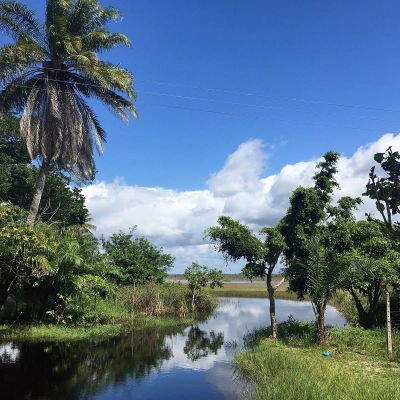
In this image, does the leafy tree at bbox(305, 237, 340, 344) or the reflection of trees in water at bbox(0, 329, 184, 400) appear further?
the leafy tree at bbox(305, 237, 340, 344)

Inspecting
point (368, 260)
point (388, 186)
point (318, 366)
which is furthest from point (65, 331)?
point (388, 186)

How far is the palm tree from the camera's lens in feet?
53.8

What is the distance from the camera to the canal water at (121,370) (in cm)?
931

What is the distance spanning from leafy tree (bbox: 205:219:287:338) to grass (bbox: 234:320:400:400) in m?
1.84

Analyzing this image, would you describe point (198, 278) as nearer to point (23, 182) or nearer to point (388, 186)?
point (23, 182)

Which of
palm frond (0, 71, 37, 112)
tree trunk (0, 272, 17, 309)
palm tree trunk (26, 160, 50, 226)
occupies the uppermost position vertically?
palm frond (0, 71, 37, 112)

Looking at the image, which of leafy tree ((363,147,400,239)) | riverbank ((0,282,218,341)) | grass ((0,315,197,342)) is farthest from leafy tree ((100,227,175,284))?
leafy tree ((363,147,400,239))

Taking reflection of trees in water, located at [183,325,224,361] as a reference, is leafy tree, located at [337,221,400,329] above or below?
above

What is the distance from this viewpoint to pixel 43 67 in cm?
1719

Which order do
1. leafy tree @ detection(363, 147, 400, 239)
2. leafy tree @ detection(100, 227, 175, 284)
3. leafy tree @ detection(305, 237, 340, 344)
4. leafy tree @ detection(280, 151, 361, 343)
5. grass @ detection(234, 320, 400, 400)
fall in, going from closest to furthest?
leafy tree @ detection(363, 147, 400, 239)
grass @ detection(234, 320, 400, 400)
leafy tree @ detection(305, 237, 340, 344)
leafy tree @ detection(280, 151, 361, 343)
leafy tree @ detection(100, 227, 175, 284)

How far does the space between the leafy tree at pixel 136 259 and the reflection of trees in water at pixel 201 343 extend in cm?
931

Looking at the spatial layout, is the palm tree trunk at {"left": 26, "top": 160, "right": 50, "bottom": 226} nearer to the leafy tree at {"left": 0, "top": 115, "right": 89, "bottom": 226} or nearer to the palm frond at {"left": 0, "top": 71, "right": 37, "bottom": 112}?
the palm frond at {"left": 0, "top": 71, "right": 37, "bottom": 112}

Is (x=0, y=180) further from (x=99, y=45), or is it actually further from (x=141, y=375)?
(x=141, y=375)

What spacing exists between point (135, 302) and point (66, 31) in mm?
16173
